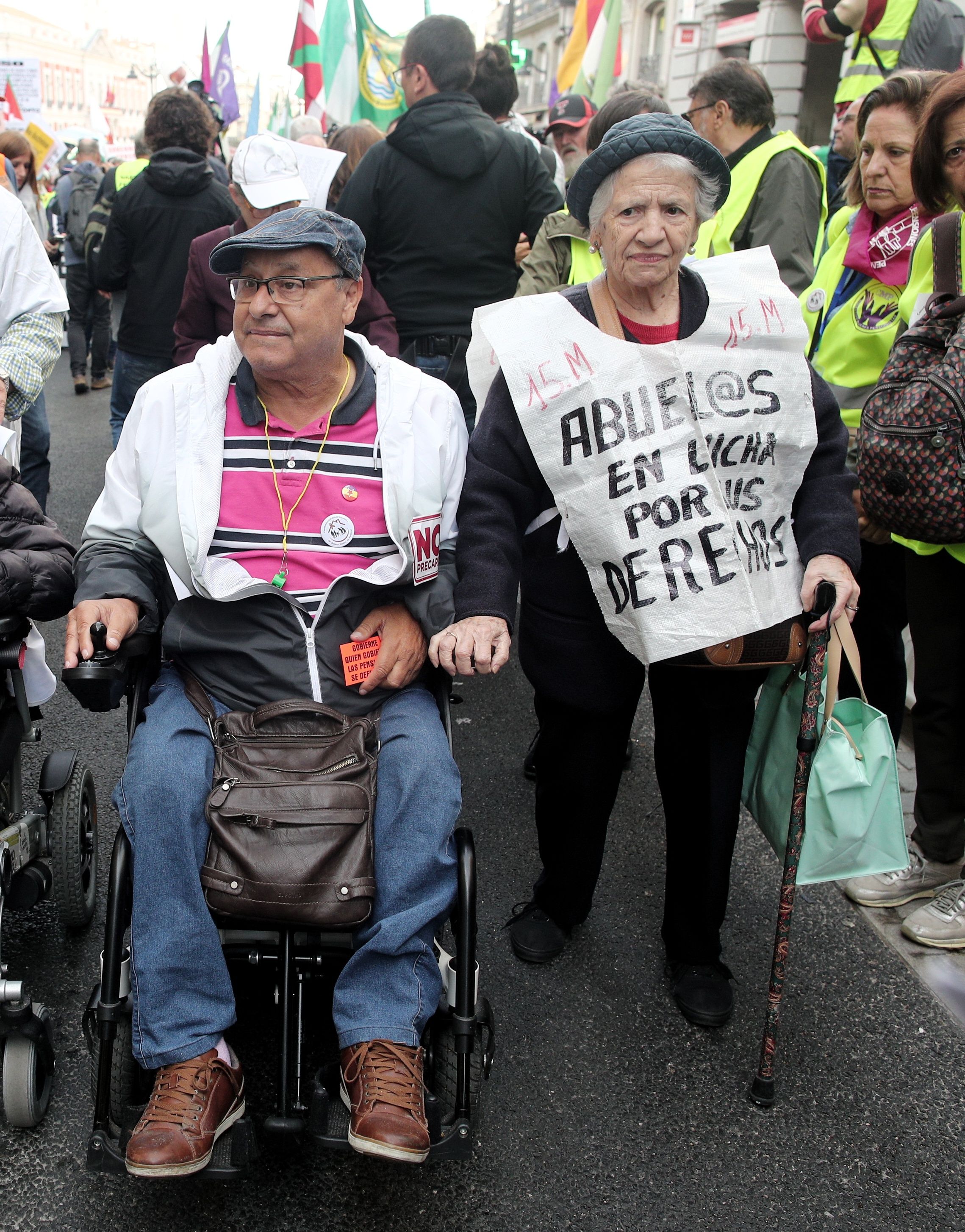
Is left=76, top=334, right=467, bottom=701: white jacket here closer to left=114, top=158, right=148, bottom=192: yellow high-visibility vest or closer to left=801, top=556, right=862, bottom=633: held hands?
left=801, top=556, right=862, bottom=633: held hands

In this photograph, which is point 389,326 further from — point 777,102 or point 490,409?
point 777,102

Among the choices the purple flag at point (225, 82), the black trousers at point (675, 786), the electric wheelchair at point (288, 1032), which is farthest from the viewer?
the purple flag at point (225, 82)

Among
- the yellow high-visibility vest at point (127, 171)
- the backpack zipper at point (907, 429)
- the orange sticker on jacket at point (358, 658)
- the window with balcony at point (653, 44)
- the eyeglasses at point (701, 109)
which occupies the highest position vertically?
the window with balcony at point (653, 44)

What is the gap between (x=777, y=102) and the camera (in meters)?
21.5

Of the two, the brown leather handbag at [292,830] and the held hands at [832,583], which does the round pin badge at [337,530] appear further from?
the held hands at [832,583]

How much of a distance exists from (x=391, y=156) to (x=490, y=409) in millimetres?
2419

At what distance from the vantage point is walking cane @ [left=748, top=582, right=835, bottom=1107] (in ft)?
7.77

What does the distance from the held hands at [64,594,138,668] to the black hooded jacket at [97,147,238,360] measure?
3534mm

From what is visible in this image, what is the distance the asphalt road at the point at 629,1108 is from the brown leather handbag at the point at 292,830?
0.58 metres

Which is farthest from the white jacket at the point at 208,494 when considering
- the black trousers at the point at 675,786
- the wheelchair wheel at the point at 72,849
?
the wheelchair wheel at the point at 72,849

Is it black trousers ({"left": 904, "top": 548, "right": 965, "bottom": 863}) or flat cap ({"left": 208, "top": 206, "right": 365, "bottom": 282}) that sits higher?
flat cap ({"left": 208, "top": 206, "right": 365, "bottom": 282})

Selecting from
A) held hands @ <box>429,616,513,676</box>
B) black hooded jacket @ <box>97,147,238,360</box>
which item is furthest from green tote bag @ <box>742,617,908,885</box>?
black hooded jacket @ <box>97,147,238,360</box>

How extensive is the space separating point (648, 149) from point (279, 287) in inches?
33.4

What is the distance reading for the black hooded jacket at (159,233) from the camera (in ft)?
18.0
